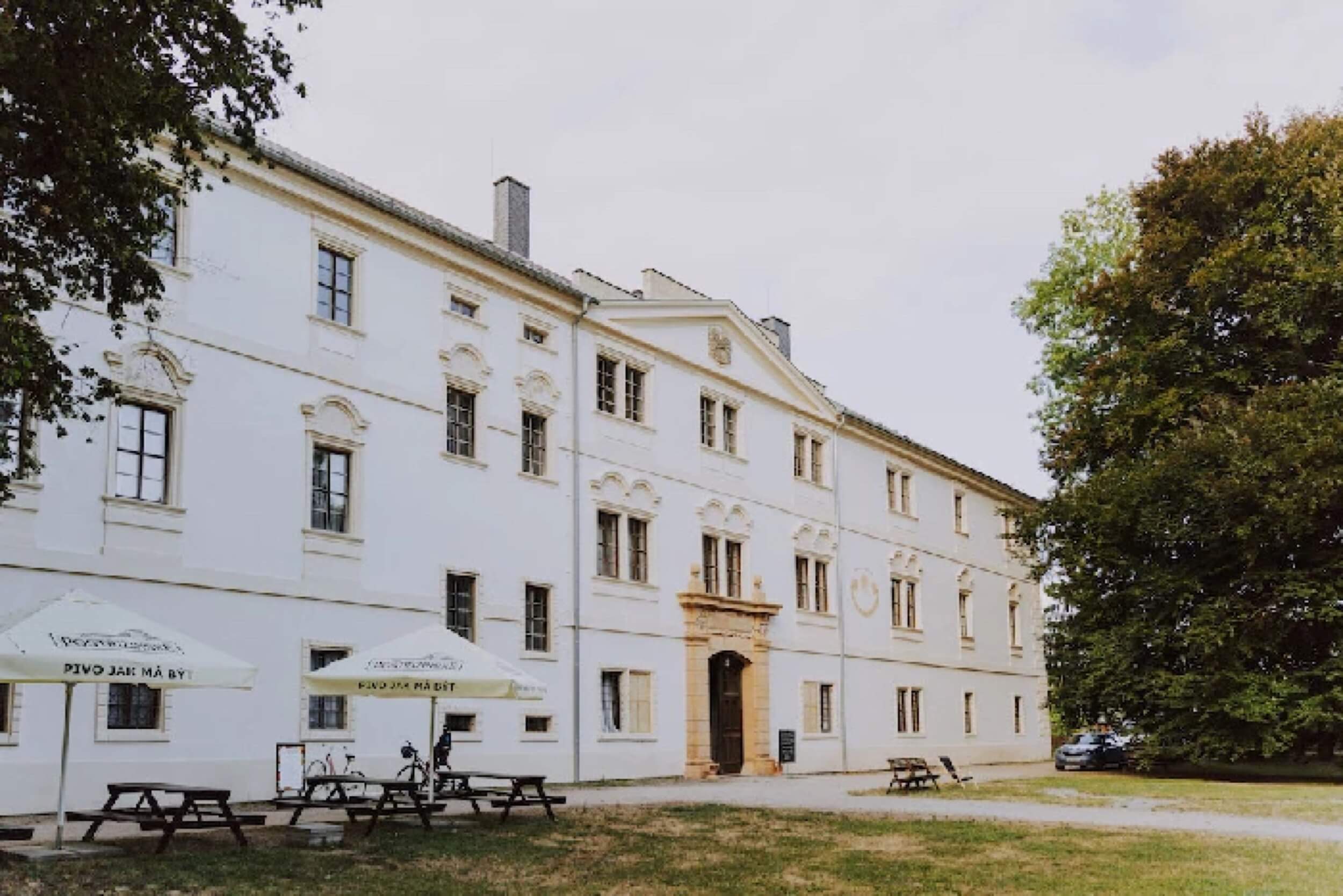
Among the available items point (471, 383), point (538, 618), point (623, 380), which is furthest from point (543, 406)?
point (538, 618)

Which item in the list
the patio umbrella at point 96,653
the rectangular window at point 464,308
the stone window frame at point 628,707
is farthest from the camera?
the stone window frame at point 628,707

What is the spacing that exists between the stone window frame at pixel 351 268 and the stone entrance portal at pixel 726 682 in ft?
34.5

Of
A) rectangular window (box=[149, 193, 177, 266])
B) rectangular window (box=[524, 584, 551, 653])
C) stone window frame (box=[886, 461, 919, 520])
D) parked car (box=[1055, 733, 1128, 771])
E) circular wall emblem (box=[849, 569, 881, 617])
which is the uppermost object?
rectangular window (box=[149, 193, 177, 266])

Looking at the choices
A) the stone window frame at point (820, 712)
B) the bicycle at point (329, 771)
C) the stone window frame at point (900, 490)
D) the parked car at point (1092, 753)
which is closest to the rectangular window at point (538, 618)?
the bicycle at point (329, 771)

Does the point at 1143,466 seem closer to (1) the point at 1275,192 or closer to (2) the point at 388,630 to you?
(1) the point at 1275,192

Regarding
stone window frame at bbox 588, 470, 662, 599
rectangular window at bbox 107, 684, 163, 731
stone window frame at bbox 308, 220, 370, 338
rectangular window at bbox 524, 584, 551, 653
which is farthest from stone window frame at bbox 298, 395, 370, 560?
stone window frame at bbox 588, 470, 662, 599

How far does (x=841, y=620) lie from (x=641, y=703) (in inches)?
370

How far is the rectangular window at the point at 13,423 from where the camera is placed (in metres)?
14.2

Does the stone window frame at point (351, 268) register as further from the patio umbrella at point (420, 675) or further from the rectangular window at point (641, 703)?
the rectangular window at point (641, 703)

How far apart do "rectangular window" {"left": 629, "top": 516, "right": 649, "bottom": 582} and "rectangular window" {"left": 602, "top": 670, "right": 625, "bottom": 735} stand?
2.30 metres

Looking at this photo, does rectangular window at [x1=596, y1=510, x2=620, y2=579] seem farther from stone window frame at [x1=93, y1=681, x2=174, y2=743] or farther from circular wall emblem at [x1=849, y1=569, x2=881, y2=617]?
stone window frame at [x1=93, y1=681, x2=174, y2=743]

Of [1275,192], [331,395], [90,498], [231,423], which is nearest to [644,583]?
[331,395]

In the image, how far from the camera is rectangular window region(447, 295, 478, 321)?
978 inches

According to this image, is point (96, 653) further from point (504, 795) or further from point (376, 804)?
point (504, 795)
